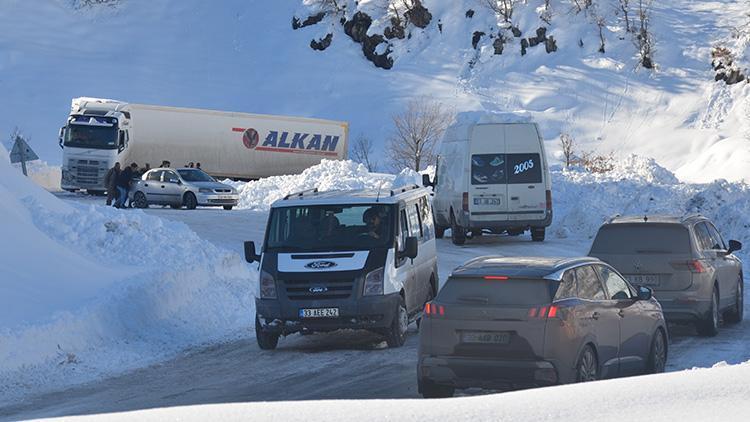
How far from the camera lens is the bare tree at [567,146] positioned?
6341 centimetres

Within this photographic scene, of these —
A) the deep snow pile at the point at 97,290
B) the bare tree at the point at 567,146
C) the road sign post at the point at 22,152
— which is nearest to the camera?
the deep snow pile at the point at 97,290

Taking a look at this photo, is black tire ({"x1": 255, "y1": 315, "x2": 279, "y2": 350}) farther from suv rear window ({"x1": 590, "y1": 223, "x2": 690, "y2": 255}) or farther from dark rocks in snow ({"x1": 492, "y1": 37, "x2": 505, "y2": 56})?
dark rocks in snow ({"x1": 492, "y1": 37, "x2": 505, "y2": 56})

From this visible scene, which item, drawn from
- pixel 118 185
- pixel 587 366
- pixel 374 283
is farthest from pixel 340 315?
pixel 118 185

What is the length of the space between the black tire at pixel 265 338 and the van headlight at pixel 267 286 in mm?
328

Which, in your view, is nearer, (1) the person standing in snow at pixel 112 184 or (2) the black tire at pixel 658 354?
(2) the black tire at pixel 658 354

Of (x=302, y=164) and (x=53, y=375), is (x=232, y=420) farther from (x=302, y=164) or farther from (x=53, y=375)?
(x=302, y=164)

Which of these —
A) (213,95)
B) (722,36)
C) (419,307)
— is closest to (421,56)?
(213,95)

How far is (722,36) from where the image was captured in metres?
75.7

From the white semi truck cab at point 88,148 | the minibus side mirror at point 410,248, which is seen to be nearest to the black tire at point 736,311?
the minibus side mirror at point 410,248

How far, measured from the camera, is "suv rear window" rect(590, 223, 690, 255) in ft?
54.3

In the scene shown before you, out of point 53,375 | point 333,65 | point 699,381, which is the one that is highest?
point 333,65

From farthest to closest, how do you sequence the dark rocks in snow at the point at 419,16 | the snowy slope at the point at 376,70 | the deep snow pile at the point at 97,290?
the dark rocks in snow at the point at 419,16 < the snowy slope at the point at 376,70 < the deep snow pile at the point at 97,290

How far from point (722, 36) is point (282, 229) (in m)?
64.6

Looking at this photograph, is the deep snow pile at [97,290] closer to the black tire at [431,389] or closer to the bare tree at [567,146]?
the black tire at [431,389]
